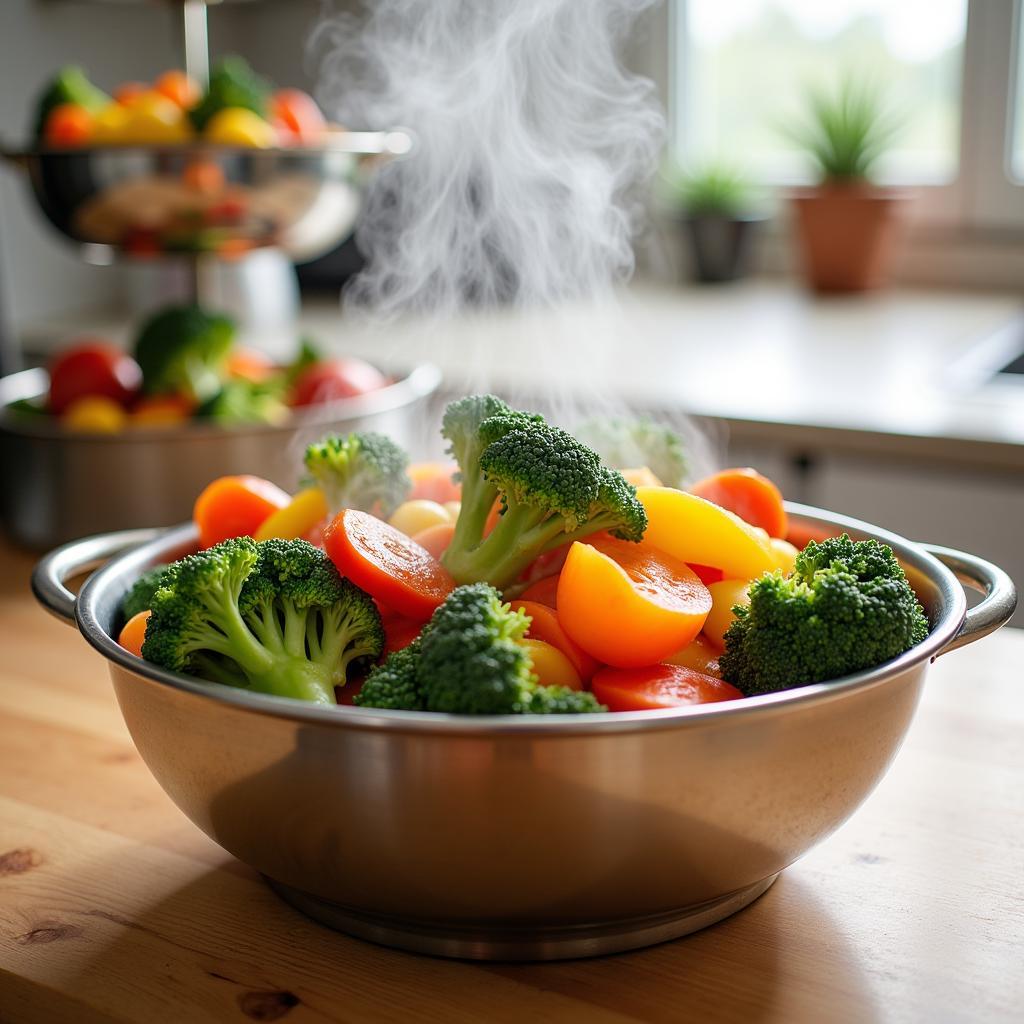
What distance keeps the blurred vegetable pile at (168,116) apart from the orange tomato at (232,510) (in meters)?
0.80

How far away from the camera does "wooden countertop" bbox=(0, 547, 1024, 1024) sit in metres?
0.67

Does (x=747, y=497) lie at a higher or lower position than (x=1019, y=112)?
lower

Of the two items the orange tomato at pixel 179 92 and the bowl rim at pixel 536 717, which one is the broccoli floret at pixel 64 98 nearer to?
the orange tomato at pixel 179 92

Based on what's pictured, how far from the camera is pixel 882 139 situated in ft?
9.25

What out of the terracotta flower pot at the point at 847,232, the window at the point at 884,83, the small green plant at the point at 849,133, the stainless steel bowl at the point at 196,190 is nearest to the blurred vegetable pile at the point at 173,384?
the stainless steel bowl at the point at 196,190

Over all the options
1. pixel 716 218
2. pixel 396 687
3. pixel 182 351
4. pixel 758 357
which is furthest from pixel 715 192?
pixel 396 687

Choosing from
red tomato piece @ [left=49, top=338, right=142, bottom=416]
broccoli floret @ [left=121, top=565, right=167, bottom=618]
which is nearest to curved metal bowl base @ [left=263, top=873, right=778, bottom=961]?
broccoli floret @ [left=121, top=565, right=167, bottom=618]

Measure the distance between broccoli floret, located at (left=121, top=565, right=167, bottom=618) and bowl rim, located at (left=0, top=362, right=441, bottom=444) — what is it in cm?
52

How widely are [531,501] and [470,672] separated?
15cm

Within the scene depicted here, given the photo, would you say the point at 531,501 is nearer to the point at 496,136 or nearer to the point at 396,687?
the point at 396,687

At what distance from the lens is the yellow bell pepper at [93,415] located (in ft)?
4.94

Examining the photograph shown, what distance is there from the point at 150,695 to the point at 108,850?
237mm

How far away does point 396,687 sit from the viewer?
0.66 meters

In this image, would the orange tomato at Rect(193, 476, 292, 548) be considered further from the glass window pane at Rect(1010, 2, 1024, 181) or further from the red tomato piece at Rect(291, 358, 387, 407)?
the glass window pane at Rect(1010, 2, 1024, 181)
